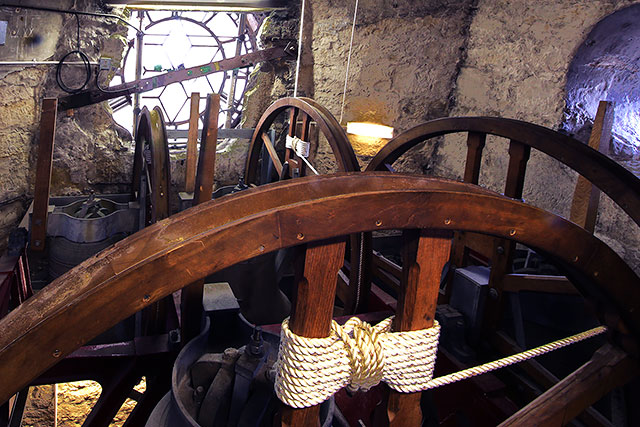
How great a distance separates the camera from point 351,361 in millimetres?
801

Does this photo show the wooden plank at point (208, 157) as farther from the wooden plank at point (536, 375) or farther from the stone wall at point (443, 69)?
the stone wall at point (443, 69)

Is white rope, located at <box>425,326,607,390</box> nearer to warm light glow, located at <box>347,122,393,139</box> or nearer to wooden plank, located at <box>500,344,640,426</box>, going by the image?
wooden plank, located at <box>500,344,640,426</box>

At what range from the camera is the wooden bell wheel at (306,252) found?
0.61 meters

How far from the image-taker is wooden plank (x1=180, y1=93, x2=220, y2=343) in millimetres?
1746

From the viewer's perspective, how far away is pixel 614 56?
313cm

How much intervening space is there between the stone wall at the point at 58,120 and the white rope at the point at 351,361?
4029 millimetres

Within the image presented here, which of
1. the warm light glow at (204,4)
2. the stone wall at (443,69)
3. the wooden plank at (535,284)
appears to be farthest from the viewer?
the warm light glow at (204,4)

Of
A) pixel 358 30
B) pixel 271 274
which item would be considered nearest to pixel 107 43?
pixel 358 30

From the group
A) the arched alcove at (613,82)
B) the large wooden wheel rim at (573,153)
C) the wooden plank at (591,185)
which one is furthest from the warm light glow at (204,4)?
the wooden plank at (591,185)

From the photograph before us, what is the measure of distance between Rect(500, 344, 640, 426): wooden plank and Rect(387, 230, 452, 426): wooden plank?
0.32 meters

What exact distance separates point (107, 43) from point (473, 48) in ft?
11.0

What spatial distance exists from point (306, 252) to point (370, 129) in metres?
3.51

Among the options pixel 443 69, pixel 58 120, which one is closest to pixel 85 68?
pixel 58 120

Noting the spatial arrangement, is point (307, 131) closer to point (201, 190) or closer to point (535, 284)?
point (201, 190)
